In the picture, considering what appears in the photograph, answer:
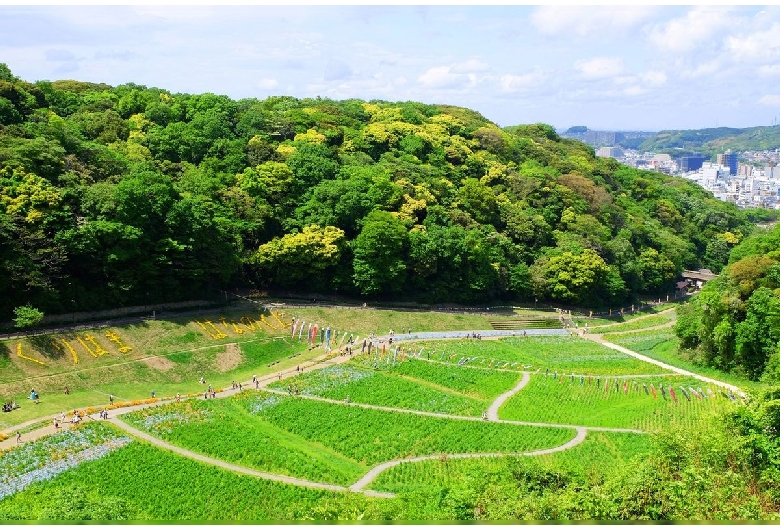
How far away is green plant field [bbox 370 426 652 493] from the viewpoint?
30516mm

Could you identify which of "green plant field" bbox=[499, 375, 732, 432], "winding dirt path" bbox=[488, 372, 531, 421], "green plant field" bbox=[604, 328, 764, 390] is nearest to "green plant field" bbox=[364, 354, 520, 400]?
"winding dirt path" bbox=[488, 372, 531, 421]

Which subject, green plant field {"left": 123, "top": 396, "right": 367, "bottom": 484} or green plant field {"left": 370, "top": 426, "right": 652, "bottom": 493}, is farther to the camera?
green plant field {"left": 123, "top": 396, "right": 367, "bottom": 484}

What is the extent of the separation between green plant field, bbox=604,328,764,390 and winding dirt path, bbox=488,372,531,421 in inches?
546

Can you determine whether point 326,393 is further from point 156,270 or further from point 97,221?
point 97,221

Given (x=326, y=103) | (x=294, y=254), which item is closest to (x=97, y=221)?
(x=294, y=254)

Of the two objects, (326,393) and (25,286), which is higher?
(25,286)

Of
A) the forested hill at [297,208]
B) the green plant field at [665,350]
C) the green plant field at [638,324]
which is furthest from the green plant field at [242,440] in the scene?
the green plant field at [638,324]

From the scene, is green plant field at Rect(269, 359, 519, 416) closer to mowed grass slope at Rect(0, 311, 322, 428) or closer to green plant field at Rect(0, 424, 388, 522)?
mowed grass slope at Rect(0, 311, 322, 428)

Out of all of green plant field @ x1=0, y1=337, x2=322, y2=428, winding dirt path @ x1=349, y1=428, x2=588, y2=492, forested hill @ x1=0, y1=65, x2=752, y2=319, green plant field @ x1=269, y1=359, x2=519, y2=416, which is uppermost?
forested hill @ x1=0, y1=65, x2=752, y2=319

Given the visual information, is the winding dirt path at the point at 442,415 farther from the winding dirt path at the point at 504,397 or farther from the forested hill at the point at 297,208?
the forested hill at the point at 297,208

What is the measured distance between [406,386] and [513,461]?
17.4 metres

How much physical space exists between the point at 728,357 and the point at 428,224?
2895cm

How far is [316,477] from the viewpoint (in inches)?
1226

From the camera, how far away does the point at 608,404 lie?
142 ft
